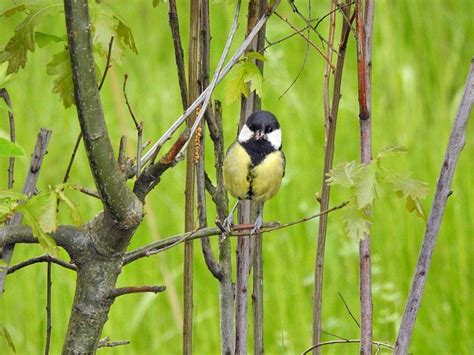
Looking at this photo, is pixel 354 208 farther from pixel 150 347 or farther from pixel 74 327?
pixel 150 347

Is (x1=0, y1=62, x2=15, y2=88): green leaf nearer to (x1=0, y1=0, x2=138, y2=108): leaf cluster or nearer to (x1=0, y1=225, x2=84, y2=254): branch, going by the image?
(x1=0, y1=0, x2=138, y2=108): leaf cluster

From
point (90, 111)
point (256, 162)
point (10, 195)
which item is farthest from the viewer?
point (256, 162)

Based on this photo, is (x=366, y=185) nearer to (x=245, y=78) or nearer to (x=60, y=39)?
(x=245, y=78)

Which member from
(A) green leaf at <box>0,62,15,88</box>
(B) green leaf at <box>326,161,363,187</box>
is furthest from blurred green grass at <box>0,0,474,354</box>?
(B) green leaf at <box>326,161,363,187</box>

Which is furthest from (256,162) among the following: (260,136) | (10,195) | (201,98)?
(10,195)

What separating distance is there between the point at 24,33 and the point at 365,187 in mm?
761

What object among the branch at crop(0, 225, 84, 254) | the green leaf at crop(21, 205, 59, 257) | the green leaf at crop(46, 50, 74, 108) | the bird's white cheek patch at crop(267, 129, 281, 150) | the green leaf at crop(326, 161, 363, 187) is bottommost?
the green leaf at crop(21, 205, 59, 257)

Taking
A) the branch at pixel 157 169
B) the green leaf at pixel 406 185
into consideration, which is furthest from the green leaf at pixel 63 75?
the green leaf at pixel 406 185

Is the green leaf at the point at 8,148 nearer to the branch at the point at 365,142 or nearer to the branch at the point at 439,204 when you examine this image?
the branch at the point at 365,142

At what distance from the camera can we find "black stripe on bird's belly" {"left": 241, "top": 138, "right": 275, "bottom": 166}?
2725mm

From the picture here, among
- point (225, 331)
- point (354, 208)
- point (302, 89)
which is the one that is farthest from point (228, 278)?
point (302, 89)

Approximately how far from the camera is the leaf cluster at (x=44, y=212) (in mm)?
1712

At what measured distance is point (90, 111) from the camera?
1659 mm

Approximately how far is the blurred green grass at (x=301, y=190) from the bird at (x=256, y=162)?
2.86ft
